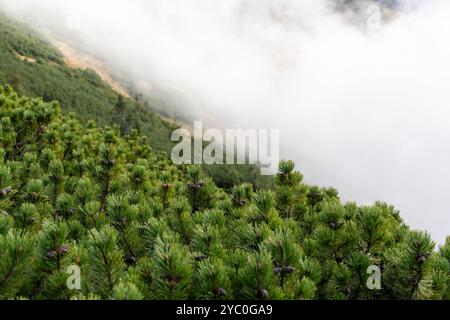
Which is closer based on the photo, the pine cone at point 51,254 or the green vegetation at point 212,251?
the green vegetation at point 212,251

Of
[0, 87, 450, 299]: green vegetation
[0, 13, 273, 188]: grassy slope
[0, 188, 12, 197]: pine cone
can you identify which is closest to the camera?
[0, 87, 450, 299]: green vegetation

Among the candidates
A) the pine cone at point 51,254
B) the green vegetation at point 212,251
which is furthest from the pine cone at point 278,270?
the pine cone at point 51,254

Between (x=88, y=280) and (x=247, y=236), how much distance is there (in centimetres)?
122

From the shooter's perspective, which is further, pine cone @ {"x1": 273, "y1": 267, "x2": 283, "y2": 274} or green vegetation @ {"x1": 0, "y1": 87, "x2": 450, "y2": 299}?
pine cone @ {"x1": 273, "y1": 267, "x2": 283, "y2": 274}

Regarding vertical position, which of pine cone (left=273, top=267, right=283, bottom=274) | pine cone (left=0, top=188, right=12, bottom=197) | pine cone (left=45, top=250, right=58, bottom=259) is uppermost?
pine cone (left=0, top=188, right=12, bottom=197)

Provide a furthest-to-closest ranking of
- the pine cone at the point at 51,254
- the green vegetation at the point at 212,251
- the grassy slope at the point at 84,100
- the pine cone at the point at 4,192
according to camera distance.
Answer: the grassy slope at the point at 84,100 < the pine cone at the point at 4,192 < the pine cone at the point at 51,254 < the green vegetation at the point at 212,251

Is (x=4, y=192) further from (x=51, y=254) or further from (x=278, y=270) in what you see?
(x=278, y=270)

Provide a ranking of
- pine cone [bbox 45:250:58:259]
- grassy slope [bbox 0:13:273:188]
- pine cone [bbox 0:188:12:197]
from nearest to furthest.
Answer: pine cone [bbox 45:250:58:259], pine cone [bbox 0:188:12:197], grassy slope [bbox 0:13:273:188]

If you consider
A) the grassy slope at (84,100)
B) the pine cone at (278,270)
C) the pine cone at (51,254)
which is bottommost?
the pine cone at (278,270)

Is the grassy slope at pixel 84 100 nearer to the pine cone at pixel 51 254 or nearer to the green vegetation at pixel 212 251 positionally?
the green vegetation at pixel 212 251

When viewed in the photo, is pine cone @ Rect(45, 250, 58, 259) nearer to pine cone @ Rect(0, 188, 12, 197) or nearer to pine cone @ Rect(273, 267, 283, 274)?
pine cone @ Rect(273, 267, 283, 274)

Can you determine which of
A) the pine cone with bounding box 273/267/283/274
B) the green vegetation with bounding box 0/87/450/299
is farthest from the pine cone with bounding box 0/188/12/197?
the pine cone with bounding box 273/267/283/274

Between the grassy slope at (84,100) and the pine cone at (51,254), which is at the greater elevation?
the grassy slope at (84,100)
